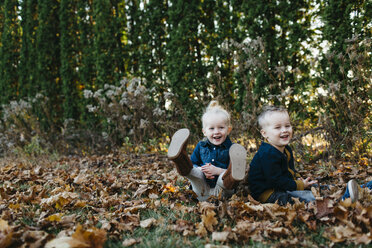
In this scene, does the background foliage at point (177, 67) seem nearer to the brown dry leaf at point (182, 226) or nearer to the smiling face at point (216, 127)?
the smiling face at point (216, 127)

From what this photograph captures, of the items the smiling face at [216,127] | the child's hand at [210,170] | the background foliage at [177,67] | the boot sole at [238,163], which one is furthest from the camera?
the background foliage at [177,67]

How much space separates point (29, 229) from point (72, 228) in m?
0.25

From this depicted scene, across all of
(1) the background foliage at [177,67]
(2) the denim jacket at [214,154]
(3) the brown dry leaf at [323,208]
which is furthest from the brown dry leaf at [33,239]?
(1) the background foliage at [177,67]

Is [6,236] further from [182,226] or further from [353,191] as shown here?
[353,191]

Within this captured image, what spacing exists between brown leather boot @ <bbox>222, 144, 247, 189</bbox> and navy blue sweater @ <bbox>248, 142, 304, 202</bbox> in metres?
0.33

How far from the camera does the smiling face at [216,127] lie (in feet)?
8.53

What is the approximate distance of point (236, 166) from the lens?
2.11m

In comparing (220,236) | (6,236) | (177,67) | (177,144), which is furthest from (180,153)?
(177,67)

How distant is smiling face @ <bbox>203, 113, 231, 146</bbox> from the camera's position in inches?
102

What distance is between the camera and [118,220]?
6.69ft

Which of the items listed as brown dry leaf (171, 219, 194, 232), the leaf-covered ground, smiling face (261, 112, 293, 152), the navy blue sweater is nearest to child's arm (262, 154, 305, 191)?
the navy blue sweater

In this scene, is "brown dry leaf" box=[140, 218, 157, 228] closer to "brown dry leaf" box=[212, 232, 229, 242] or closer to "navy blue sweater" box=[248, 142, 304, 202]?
"brown dry leaf" box=[212, 232, 229, 242]

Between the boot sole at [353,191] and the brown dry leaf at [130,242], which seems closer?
the brown dry leaf at [130,242]

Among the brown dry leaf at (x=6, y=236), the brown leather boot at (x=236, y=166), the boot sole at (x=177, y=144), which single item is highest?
the boot sole at (x=177, y=144)
